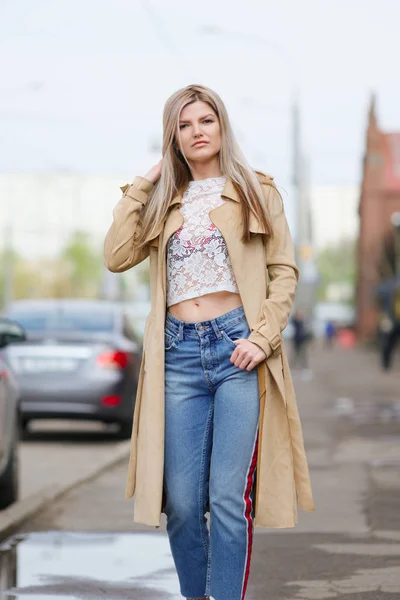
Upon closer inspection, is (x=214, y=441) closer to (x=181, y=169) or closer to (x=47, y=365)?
(x=181, y=169)

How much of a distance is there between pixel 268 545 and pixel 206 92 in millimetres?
3289

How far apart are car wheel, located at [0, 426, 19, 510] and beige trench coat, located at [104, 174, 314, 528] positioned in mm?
3964

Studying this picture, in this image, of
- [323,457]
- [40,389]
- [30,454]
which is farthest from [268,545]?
[40,389]

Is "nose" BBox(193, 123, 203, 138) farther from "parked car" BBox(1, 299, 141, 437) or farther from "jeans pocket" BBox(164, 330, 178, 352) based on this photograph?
"parked car" BBox(1, 299, 141, 437)

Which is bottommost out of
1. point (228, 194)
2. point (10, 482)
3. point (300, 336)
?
point (300, 336)

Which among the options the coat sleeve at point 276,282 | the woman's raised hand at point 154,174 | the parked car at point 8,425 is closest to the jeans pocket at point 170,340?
the coat sleeve at point 276,282

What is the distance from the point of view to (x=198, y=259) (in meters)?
4.70

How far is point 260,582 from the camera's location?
6258mm

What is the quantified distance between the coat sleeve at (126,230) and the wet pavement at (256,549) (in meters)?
1.73

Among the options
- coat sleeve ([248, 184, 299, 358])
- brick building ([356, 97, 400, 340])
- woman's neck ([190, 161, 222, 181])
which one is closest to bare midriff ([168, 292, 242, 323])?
coat sleeve ([248, 184, 299, 358])

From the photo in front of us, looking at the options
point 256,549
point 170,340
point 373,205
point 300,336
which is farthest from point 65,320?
point 373,205

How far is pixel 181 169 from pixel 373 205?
3082 inches

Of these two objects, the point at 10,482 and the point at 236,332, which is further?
the point at 10,482

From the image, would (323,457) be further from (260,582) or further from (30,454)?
(260,582)
